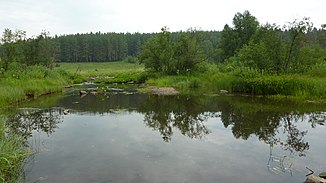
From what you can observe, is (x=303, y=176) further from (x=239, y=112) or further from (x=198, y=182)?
(x=239, y=112)

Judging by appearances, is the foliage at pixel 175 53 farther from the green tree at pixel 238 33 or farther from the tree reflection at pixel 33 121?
the tree reflection at pixel 33 121

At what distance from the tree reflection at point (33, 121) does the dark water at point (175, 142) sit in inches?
1.7

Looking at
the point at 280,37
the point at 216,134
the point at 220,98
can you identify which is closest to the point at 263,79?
the point at 220,98

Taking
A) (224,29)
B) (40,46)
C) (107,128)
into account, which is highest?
(224,29)

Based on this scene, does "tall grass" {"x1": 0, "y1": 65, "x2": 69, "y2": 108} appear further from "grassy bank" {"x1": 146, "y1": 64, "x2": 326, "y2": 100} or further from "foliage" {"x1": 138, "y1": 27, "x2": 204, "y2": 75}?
"foliage" {"x1": 138, "y1": 27, "x2": 204, "y2": 75}

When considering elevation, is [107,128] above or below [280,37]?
below

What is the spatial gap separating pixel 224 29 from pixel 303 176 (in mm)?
55274

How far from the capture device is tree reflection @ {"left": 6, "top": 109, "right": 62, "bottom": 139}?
41.2ft

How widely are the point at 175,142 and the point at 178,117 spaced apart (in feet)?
15.9

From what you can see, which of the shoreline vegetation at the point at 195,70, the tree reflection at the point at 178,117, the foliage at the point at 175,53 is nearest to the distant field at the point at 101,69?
the foliage at the point at 175,53

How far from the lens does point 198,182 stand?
7.32 m

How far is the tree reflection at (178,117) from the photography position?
12.8m

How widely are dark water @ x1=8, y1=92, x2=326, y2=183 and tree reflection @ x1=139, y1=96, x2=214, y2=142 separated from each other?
4cm

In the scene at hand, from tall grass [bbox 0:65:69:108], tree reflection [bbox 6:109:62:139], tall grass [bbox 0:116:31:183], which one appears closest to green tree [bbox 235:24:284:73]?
tree reflection [bbox 6:109:62:139]
